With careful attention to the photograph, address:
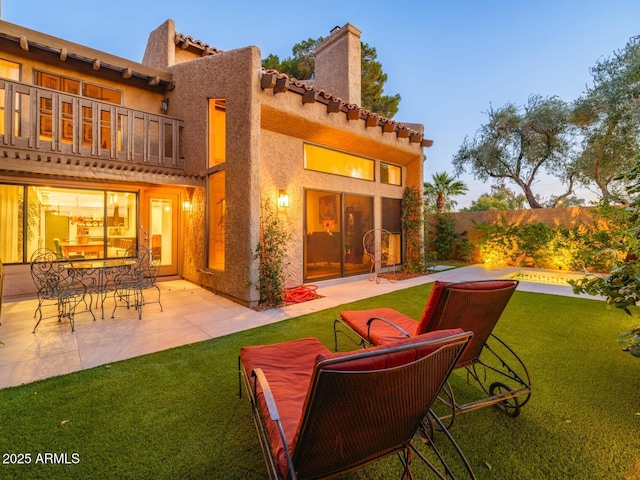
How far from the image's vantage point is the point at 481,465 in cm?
202

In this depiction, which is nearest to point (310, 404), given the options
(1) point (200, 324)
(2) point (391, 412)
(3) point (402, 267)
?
(2) point (391, 412)

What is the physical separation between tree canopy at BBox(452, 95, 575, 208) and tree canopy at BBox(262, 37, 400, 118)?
5465 millimetres

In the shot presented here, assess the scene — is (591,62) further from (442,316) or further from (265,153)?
(442,316)

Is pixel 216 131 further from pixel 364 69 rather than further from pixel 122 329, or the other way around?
pixel 364 69

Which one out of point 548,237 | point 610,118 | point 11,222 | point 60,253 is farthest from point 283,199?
point 610,118

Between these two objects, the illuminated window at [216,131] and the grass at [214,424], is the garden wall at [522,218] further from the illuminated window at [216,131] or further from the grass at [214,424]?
the grass at [214,424]

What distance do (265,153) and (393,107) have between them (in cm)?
1355

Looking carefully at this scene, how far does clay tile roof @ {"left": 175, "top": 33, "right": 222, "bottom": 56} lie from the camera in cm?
905

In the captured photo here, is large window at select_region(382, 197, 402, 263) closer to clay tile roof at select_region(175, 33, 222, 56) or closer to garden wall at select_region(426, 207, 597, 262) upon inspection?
garden wall at select_region(426, 207, 597, 262)

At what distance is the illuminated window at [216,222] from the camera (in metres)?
7.58

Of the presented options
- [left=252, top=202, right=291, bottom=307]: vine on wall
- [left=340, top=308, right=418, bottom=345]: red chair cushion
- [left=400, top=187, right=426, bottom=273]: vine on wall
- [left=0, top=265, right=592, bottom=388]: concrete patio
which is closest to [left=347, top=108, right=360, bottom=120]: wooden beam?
[left=252, top=202, right=291, bottom=307]: vine on wall

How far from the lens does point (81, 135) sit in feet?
23.3

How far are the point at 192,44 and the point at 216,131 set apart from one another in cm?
359

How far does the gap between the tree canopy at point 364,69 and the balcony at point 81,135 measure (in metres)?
10.6
